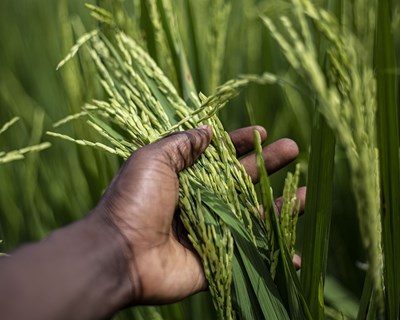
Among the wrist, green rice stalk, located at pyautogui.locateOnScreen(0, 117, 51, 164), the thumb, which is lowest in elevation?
the wrist

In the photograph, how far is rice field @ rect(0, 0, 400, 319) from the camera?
34.6 inches

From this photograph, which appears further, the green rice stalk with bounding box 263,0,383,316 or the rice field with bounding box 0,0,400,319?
the rice field with bounding box 0,0,400,319

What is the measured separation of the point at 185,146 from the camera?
3.89ft

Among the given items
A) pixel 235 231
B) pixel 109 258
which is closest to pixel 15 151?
pixel 109 258

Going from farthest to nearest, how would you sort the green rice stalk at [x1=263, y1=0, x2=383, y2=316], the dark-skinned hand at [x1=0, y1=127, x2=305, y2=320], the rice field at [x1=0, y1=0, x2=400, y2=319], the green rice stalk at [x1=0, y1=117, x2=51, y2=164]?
the green rice stalk at [x1=0, y1=117, x2=51, y2=164], the dark-skinned hand at [x1=0, y1=127, x2=305, y2=320], the rice field at [x1=0, y1=0, x2=400, y2=319], the green rice stalk at [x1=263, y1=0, x2=383, y2=316]

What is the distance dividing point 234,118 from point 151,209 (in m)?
0.79

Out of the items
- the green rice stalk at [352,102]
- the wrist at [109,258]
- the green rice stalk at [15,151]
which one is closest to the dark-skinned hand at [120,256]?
the wrist at [109,258]

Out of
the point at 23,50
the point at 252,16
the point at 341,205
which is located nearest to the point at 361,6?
the point at 341,205

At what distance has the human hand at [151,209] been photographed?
1.17m

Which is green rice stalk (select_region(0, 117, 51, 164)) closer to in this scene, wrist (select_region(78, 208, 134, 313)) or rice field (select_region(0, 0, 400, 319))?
rice field (select_region(0, 0, 400, 319))

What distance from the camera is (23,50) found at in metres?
2.34

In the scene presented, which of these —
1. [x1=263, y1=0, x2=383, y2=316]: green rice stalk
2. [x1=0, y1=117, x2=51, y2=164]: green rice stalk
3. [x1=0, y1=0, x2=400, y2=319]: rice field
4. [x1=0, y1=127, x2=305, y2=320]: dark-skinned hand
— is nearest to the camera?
[x1=263, y1=0, x2=383, y2=316]: green rice stalk

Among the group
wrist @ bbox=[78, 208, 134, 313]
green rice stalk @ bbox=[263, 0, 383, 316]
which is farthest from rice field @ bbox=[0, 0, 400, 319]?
wrist @ bbox=[78, 208, 134, 313]

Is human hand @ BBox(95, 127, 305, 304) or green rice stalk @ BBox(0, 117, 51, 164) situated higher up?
green rice stalk @ BBox(0, 117, 51, 164)
